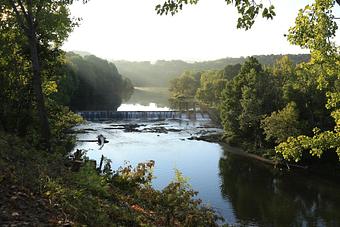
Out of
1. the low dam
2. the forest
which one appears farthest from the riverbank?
the low dam

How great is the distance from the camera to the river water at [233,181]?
104 feet

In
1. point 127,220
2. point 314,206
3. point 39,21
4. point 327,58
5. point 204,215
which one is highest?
point 39,21

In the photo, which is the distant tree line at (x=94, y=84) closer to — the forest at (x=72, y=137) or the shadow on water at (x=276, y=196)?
the shadow on water at (x=276, y=196)

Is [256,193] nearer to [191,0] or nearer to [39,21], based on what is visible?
[39,21]

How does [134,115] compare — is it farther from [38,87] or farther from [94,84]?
[38,87]

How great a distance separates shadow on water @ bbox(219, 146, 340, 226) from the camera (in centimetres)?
3059

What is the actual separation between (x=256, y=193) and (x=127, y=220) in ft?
91.5

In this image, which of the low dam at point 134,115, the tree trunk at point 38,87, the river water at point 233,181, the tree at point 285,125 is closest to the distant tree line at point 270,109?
the tree at point 285,125

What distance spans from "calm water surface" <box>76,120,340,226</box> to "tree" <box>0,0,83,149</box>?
53.4 ft

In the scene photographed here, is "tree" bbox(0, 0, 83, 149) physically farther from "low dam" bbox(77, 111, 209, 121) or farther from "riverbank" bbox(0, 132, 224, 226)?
"low dam" bbox(77, 111, 209, 121)

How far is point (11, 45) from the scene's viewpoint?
23.7 meters

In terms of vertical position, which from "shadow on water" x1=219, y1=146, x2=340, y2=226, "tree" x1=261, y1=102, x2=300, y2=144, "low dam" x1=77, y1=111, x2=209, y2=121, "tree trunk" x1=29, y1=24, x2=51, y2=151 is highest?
"tree trunk" x1=29, y1=24, x2=51, y2=151

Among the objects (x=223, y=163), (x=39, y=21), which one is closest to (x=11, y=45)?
(x=39, y=21)

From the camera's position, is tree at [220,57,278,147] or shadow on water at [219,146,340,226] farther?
tree at [220,57,278,147]
